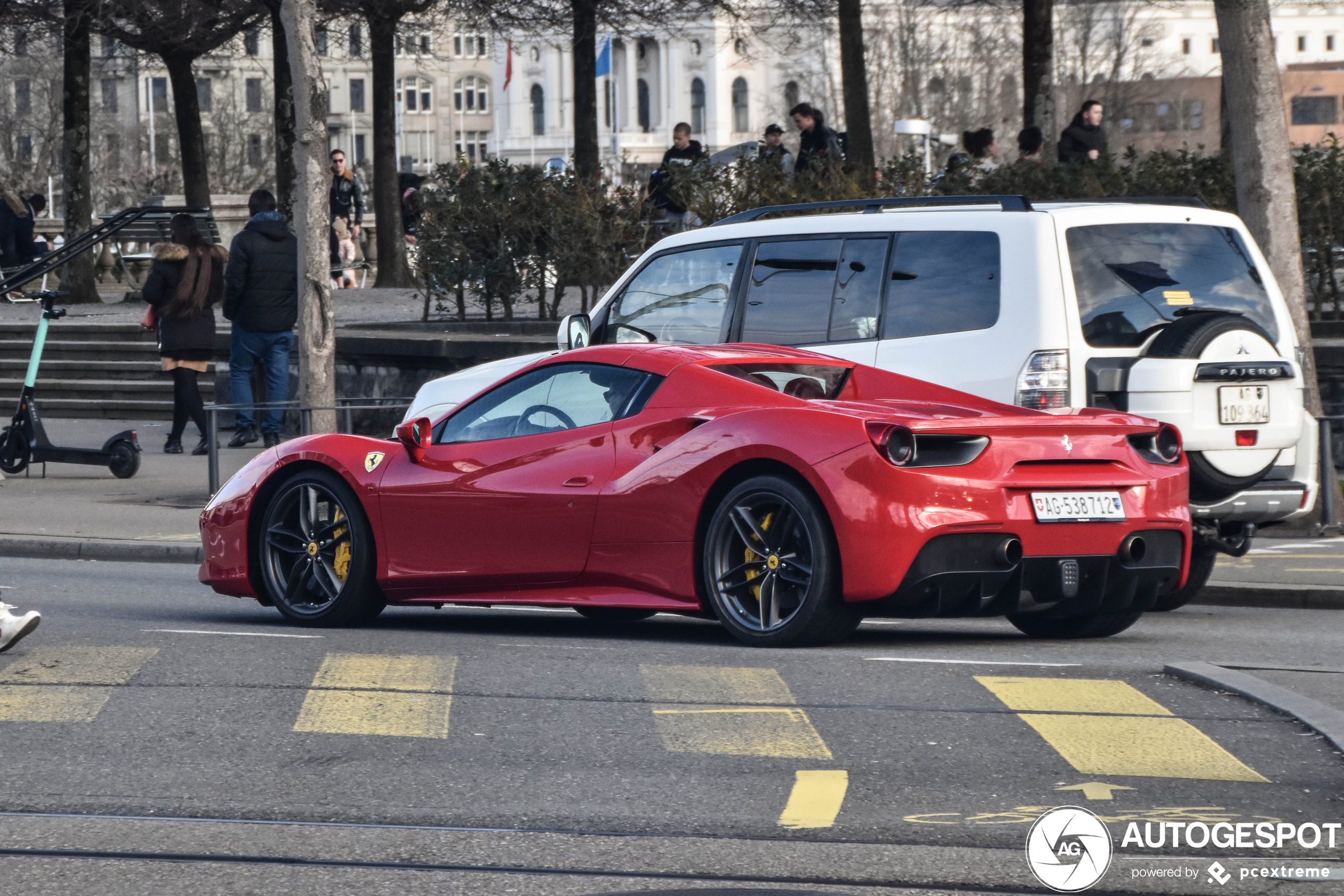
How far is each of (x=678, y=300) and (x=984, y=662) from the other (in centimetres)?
332

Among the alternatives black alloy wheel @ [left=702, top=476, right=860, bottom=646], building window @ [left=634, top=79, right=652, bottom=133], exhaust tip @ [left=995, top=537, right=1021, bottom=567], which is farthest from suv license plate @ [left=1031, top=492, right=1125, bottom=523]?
building window @ [left=634, top=79, right=652, bottom=133]

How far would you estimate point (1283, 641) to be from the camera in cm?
902

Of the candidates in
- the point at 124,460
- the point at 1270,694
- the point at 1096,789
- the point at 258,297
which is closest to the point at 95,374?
the point at 258,297

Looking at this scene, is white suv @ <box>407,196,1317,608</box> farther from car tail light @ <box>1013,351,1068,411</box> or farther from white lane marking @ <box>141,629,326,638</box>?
white lane marking @ <box>141,629,326,638</box>

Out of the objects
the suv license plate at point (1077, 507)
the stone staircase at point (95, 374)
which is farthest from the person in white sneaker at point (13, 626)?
the stone staircase at point (95, 374)

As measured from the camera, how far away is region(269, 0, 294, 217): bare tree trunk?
27.2m

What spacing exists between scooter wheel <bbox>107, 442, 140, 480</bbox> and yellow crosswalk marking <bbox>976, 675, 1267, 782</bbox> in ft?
34.1

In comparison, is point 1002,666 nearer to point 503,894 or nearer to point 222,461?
point 503,894

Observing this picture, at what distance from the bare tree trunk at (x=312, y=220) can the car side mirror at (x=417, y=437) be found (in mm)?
5177

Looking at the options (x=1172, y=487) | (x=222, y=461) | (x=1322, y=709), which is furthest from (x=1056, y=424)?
(x=222, y=461)

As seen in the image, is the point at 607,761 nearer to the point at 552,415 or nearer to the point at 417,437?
the point at 552,415

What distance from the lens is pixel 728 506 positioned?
791 cm

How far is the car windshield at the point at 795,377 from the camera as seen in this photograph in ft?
27.8

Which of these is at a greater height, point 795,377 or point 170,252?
point 170,252
